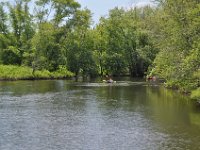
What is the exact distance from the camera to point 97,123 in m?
28.2

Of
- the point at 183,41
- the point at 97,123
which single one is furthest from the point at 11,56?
the point at 97,123

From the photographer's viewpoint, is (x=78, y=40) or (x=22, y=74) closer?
(x=22, y=74)

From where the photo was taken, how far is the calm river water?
2209cm

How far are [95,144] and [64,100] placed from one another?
750 inches

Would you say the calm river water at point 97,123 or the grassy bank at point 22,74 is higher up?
the grassy bank at point 22,74

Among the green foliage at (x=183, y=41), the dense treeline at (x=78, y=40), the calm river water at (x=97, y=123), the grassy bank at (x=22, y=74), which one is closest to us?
the calm river water at (x=97, y=123)

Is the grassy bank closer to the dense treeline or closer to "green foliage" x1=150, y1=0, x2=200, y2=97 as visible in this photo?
the dense treeline

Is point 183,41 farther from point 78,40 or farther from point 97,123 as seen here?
point 78,40

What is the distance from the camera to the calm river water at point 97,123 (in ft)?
72.5

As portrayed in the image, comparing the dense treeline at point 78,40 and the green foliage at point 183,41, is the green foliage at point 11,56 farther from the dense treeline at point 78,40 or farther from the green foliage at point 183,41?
the green foliage at point 183,41

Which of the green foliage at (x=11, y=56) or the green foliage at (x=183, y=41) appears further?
the green foliage at (x=11, y=56)

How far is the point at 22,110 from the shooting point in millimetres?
33281

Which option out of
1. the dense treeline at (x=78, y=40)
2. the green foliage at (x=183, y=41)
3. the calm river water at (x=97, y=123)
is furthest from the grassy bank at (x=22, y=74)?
the green foliage at (x=183, y=41)

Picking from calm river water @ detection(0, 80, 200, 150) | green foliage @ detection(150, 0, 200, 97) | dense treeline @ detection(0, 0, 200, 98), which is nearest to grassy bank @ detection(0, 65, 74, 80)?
dense treeline @ detection(0, 0, 200, 98)
